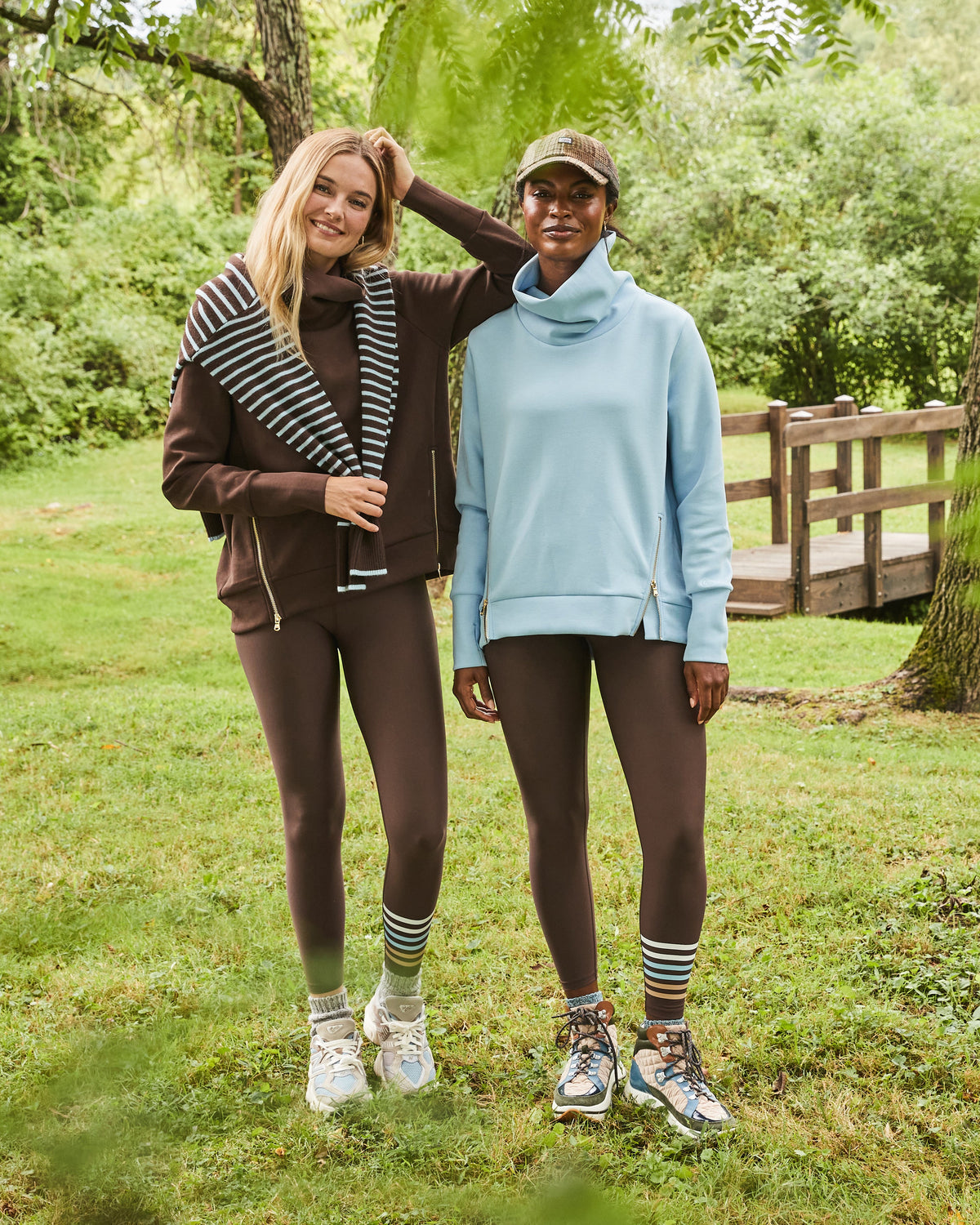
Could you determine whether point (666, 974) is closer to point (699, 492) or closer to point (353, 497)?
point (699, 492)

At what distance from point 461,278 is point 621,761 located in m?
1.01

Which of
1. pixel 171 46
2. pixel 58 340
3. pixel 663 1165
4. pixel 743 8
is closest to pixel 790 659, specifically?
pixel 171 46

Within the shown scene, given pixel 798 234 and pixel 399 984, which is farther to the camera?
pixel 798 234

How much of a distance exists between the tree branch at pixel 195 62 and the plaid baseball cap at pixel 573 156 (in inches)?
177

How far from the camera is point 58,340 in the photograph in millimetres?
15242

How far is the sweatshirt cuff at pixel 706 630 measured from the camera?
2160 mm

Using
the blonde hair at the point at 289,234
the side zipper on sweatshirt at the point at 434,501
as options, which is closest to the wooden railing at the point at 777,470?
the side zipper on sweatshirt at the point at 434,501

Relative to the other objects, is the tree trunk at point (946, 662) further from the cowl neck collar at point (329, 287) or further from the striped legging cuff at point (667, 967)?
the cowl neck collar at point (329, 287)

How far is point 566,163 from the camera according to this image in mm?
2080

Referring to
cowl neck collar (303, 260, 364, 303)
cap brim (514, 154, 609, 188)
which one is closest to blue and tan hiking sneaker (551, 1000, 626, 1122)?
cowl neck collar (303, 260, 364, 303)

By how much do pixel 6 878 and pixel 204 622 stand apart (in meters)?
4.95

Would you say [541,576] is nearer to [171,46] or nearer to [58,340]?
[171,46]

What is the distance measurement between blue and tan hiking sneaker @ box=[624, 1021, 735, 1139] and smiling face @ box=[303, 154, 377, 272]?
66.2 inches

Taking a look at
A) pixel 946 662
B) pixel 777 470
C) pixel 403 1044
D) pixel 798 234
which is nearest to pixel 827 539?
pixel 777 470
